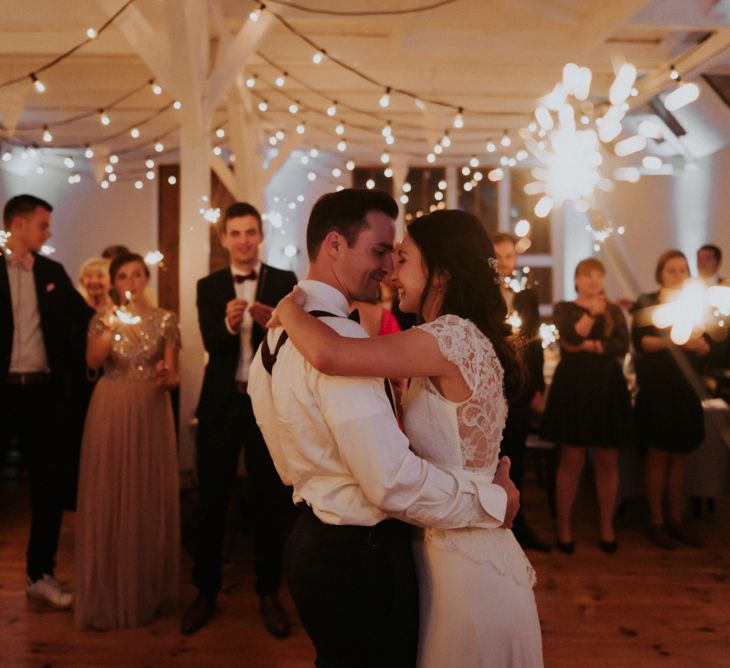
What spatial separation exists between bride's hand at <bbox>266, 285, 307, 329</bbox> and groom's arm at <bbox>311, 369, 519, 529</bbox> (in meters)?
0.16

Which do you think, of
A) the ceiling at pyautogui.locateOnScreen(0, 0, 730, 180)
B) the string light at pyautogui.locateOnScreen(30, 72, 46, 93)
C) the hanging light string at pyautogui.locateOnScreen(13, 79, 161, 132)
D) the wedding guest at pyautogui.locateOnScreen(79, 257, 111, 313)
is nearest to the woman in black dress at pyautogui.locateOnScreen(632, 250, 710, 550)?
the ceiling at pyautogui.locateOnScreen(0, 0, 730, 180)

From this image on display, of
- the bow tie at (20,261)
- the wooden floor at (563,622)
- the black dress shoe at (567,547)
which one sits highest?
the bow tie at (20,261)

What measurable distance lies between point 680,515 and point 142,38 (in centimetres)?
400

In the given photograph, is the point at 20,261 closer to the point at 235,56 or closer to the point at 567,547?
the point at 235,56

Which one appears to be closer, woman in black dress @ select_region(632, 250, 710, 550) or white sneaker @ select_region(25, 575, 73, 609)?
white sneaker @ select_region(25, 575, 73, 609)

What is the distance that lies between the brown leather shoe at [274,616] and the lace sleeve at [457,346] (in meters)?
1.90

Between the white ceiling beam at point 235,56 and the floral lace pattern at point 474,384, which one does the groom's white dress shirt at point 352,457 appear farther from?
the white ceiling beam at point 235,56

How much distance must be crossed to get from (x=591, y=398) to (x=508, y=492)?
266cm

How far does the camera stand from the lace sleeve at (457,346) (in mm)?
1402

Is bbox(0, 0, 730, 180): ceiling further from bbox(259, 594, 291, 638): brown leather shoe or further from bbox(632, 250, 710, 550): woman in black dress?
bbox(259, 594, 291, 638): brown leather shoe

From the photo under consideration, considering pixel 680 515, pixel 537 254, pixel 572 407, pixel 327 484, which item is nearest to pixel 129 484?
pixel 327 484

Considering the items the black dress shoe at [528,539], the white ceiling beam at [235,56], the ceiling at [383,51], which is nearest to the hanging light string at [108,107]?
the ceiling at [383,51]

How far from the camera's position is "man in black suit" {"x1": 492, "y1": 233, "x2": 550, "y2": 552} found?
3.76 metres

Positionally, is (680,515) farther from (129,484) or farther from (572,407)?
(129,484)
